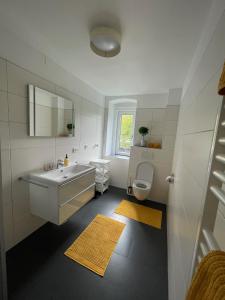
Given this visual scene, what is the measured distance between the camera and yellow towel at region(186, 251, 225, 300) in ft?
0.97

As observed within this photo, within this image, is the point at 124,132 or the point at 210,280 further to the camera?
the point at 124,132

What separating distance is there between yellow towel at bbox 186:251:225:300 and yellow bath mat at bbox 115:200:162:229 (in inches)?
76.3

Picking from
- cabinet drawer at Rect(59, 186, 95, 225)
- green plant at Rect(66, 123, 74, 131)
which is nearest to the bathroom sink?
cabinet drawer at Rect(59, 186, 95, 225)

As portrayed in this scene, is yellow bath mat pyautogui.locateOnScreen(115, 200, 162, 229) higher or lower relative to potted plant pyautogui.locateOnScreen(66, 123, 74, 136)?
lower

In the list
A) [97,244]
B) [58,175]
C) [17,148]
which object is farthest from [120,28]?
[97,244]

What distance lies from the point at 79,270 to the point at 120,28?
230cm

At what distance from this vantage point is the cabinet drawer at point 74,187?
149cm

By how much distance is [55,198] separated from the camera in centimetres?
146

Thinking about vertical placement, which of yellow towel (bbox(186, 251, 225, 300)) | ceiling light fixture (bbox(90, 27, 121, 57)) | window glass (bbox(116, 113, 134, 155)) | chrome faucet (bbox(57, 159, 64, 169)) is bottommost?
chrome faucet (bbox(57, 159, 64, 169))

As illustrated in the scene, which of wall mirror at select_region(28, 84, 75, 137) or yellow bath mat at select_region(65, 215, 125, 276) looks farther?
wall mirror at select_region(28, 84, 75, 137)

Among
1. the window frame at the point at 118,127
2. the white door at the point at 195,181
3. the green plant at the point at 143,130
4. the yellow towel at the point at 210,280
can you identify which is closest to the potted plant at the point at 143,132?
the green plant at the point at 143,130

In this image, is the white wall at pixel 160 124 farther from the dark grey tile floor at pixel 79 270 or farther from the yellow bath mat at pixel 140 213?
the dark grey tile floor at pixel 79 270

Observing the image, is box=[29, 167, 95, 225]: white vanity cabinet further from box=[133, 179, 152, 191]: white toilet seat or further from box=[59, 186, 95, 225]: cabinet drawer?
box=[133, 179, 152, 191]: white toilet seat

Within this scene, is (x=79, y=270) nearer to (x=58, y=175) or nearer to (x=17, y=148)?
(x=58, y=175)
